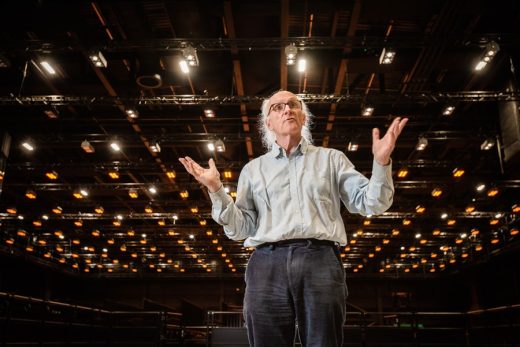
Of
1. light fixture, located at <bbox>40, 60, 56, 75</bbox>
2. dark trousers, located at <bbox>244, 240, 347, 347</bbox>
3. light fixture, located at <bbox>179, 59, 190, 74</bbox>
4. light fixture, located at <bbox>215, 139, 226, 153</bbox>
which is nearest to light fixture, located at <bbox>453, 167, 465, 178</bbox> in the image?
light fixture, located at <bbox>215, 139, 226, 153</bbox>

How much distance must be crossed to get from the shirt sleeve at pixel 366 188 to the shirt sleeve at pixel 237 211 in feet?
1.29

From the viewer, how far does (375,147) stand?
1.50 metres

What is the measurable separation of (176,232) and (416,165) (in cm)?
1174

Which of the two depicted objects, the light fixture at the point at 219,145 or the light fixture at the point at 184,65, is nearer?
the light fixture at the point at 184,65

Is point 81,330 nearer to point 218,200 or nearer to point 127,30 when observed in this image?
point 127,30

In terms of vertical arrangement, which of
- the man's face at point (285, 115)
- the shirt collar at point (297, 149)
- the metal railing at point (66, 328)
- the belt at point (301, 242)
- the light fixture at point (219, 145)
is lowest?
the metal railing at point (66, 328)

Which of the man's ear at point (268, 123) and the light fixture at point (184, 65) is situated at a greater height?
the light fixture at point (184, 65)

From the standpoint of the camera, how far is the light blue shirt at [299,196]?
1.53m

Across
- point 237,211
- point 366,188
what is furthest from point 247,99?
point 366,188

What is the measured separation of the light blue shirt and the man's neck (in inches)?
0.8

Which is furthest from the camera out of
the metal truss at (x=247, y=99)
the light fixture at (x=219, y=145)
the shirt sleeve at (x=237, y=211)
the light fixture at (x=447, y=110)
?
the light fixture at (x=219, y=145)

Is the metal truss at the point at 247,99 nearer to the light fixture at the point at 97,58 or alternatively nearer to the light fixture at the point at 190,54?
the light fixture at the point at 97,58

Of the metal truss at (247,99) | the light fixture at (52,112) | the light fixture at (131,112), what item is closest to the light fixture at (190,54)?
the metal truss at (247,99)

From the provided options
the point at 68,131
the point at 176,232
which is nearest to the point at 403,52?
the point at 68,131
